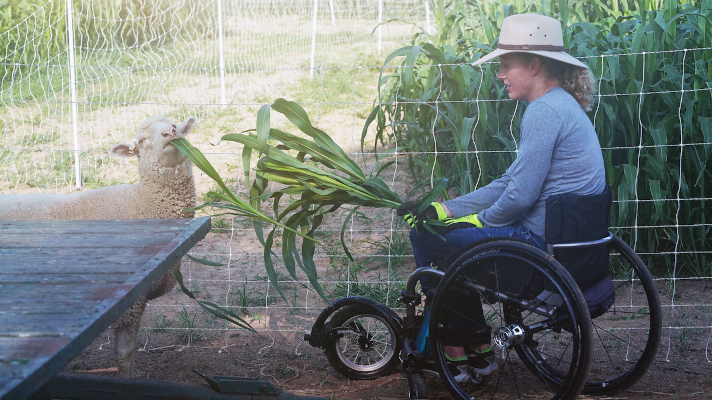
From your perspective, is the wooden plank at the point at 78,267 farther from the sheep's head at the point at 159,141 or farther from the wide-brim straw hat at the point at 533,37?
the wide-brim straw hat at the point at 533,37

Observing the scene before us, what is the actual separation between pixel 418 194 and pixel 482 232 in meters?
3.29

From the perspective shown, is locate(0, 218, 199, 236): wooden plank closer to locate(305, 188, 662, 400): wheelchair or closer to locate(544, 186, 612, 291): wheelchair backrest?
locate(305, 188, 662, 400): wheelchair

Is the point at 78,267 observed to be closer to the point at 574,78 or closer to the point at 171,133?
the point at 171,133

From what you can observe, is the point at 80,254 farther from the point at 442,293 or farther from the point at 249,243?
the point at 249,243

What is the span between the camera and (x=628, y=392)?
291 cm

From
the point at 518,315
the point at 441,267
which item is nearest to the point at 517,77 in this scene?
the point at 441,267

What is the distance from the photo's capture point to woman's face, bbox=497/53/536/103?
2.60m

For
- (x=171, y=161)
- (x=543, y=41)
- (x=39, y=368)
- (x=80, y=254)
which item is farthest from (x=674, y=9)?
(x=39, y=368)

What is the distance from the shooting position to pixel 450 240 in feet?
8.53

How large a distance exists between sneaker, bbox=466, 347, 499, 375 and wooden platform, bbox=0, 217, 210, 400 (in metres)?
1.21

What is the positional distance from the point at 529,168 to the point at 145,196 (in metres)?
1.81

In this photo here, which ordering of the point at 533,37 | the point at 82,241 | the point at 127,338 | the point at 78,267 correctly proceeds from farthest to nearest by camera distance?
the point at 127,338
the point at 533,37
the point at 82,241
the point at 78,267

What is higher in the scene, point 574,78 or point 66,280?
point 574,78

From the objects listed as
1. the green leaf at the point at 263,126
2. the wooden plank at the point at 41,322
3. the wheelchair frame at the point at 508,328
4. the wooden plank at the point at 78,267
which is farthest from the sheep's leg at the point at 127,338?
the wooden plank at the point at 41,322
